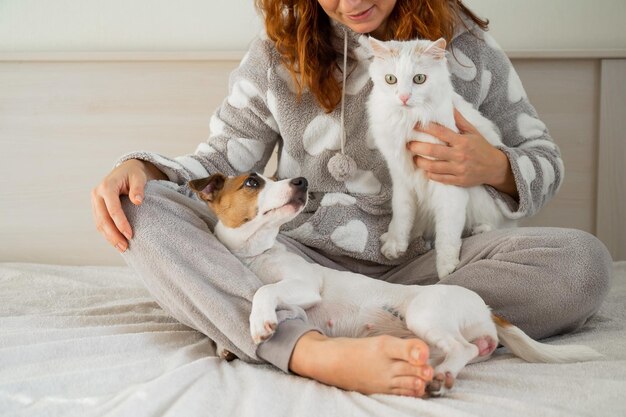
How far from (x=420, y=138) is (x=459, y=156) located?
94 millimetres

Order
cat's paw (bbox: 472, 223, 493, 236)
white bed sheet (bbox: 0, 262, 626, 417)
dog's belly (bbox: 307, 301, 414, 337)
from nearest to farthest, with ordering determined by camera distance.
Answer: white bed sheet (bbox: 0, 262, 626, 417) < dog's belly (bbox: 307, 301, 414, 337) < cat's paw (bbox: 472, 223, 493, 236)

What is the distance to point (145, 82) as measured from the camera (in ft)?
7.30

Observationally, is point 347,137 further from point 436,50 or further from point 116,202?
point 116,202

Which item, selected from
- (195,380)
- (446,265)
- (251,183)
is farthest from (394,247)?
(195,380)

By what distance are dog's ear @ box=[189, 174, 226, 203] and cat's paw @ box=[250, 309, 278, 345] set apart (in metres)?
0.34

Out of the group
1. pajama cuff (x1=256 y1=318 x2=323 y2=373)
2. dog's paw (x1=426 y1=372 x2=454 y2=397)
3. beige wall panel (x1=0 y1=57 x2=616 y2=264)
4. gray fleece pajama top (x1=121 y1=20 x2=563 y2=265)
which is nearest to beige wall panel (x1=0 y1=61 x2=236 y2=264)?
beige wall panel (x1=0 y1=57 x2=616 y2=264)

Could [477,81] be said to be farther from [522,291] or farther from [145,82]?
[145,82]

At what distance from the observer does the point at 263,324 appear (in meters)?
1.17

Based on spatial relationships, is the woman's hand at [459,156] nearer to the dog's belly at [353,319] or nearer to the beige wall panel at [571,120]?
the dog's belly at [353,319]

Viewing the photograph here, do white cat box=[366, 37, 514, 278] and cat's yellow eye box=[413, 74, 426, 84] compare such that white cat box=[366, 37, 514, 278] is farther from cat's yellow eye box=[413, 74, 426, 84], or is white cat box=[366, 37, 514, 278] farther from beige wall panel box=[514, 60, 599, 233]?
beige wall panel box=[514, 60, 599, 233]

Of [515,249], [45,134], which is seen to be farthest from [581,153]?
[45,134]

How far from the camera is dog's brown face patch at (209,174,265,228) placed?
139 centimetres

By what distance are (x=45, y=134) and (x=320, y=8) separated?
1.09 meters

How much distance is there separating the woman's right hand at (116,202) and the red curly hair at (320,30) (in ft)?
1.63
